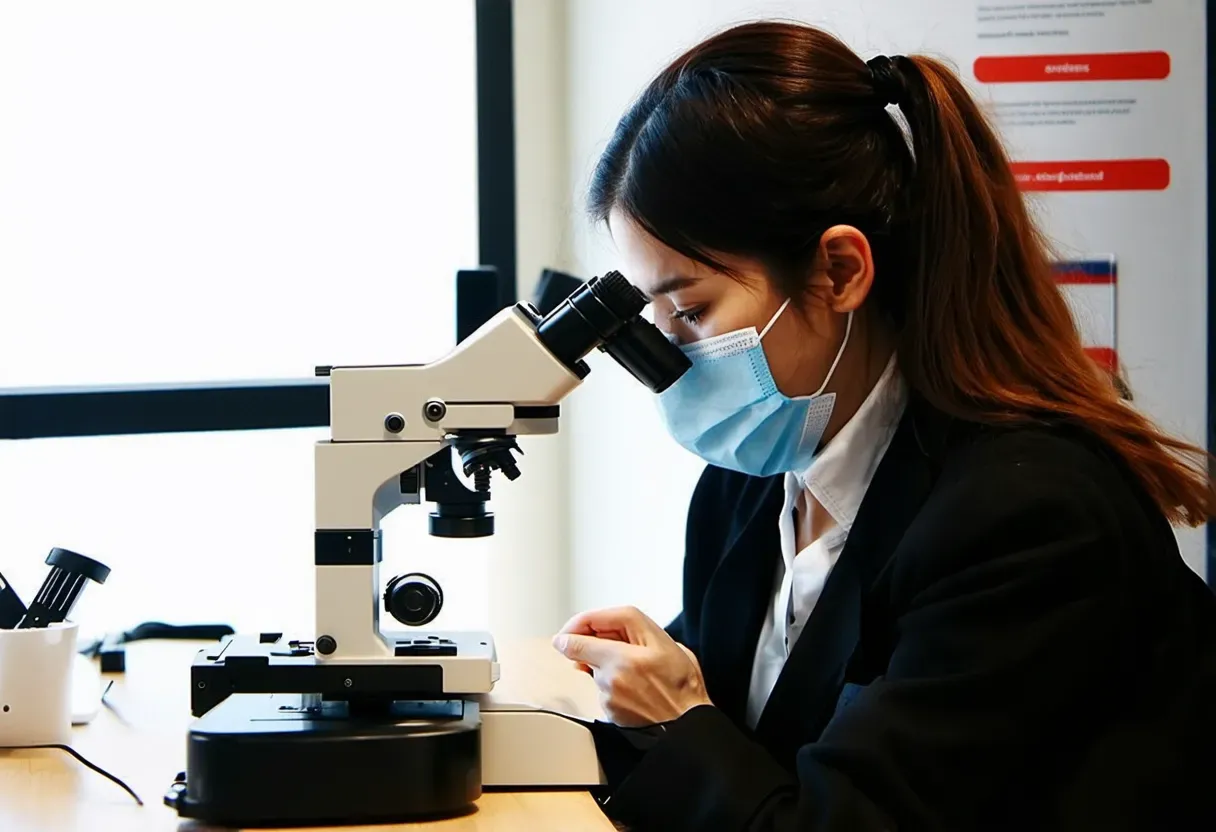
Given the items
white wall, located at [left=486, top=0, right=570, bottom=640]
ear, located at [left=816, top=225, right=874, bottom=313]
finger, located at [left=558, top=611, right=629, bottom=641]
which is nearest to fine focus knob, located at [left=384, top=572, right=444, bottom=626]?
finger, located at [left=558, top=611, right=629, bottom=641]

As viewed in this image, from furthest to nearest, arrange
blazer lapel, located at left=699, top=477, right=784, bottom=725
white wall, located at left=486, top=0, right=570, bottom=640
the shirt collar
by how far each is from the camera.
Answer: white wall, located at left=486, top=0, right=570, bottom=640, blazer lapel, located at left=699, top=477, right=784, bottom=725, the shirt collar

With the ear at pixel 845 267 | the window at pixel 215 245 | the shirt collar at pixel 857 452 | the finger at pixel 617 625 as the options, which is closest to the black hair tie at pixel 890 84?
the ear at pixel 845 267

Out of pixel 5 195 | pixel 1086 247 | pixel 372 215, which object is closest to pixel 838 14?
pixel 1086 247

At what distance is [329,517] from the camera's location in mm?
1079

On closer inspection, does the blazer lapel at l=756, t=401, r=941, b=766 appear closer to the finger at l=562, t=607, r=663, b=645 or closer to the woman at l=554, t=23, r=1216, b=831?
the woman at l=554, t=23, r=1216, b=831

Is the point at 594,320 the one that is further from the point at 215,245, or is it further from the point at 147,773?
the point at 215,245

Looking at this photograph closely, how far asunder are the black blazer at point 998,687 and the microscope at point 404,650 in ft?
0.46

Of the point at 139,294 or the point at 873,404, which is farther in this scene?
the point at 139,294

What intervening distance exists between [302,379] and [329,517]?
1.22 m

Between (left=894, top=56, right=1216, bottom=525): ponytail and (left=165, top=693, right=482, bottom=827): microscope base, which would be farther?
(left=894, top=56, right=1216, bottom=525): ponytail

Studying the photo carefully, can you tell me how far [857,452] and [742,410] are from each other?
5.3 inches

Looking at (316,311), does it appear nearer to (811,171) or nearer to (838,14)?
(838,14)

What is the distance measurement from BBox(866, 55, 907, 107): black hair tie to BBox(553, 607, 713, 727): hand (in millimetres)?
561

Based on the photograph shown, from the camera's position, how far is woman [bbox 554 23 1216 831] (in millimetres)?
1030
